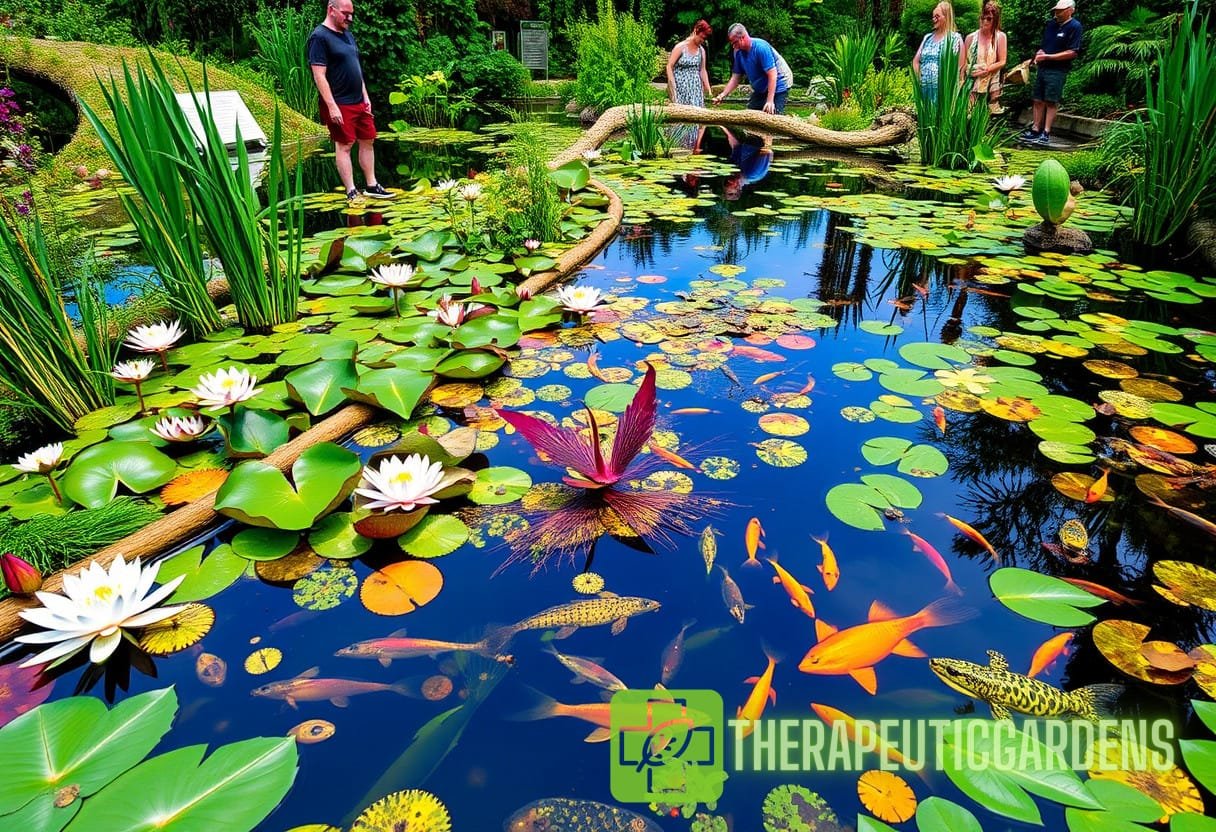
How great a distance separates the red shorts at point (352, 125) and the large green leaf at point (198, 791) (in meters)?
4.47

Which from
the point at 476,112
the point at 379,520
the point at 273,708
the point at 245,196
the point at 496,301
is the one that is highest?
the point at 476,112

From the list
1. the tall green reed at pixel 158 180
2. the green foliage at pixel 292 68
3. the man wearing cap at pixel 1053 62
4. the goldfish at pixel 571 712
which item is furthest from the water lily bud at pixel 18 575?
the green foliage at pixel 292 68

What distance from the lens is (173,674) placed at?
105 centimetres

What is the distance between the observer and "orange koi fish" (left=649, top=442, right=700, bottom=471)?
1578 mm

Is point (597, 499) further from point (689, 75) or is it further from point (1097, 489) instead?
point (689, 75)

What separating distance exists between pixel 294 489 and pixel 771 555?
103 cm

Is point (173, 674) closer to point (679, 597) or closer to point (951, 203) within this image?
point (679, 597)

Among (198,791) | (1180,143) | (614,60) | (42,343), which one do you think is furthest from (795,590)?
(614,60)

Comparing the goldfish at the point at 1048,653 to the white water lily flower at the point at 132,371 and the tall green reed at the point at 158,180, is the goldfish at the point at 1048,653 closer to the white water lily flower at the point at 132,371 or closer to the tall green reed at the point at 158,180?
the white water lily flower at the point at 132,371

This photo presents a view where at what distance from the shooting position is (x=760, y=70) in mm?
7098

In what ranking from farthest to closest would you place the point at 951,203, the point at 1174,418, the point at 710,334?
the point at 951,203
the point at 710,334
the point at 1174,418

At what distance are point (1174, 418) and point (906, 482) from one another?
33.2 inches

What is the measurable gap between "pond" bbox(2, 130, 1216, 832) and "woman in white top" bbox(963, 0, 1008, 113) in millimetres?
4339

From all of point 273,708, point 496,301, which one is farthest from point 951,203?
point 273,708
